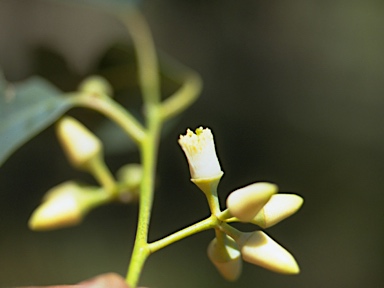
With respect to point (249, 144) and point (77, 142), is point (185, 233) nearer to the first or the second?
point (77, 142)

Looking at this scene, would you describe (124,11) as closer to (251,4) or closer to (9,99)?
(9,99)

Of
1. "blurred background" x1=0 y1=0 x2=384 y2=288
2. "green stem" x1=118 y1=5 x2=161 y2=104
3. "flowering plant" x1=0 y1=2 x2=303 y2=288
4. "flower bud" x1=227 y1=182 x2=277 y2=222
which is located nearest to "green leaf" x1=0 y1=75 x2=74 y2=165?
"flowering plant" x1=0 y1=2 x2=303 y2=288

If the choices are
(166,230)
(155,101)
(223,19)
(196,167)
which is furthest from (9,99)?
(223,19)

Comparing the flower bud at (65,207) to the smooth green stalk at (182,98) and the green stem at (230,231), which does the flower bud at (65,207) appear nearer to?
the smooth green stalk at (182,98)

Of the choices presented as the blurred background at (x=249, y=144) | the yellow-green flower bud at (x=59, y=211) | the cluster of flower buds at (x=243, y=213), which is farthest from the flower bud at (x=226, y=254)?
the blurred background at (x=249, y=144)

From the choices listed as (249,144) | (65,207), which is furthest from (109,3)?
(249,144)

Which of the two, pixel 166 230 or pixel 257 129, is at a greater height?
pixel 257 129

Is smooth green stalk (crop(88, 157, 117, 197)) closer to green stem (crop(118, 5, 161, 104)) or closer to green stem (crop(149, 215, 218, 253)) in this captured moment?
green stem (crop(118, 5, 161, 104))
